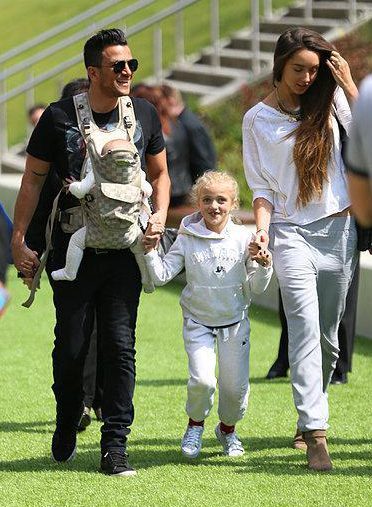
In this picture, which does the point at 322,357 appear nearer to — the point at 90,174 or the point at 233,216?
the point at 233,216

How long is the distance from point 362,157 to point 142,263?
270cm

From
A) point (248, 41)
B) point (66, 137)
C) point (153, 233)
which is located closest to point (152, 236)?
point (153, 233)

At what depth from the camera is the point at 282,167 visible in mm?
6566

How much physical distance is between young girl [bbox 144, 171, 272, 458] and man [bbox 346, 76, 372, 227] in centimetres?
268

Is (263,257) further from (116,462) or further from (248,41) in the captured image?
(248,41)

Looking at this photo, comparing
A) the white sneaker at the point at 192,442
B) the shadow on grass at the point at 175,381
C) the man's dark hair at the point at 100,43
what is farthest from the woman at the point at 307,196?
the shadow on grass at the point at 175,381

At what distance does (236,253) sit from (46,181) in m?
1.03

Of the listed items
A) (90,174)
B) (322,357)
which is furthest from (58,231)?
(322,357)

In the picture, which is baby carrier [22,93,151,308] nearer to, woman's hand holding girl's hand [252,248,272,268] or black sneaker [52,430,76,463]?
woman's hand holding girl's hand [252,248,272,268]

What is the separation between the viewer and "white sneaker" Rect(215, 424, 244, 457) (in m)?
6.82

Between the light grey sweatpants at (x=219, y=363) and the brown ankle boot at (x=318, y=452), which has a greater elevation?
the light grey sweatpants at (x=219, y=363)

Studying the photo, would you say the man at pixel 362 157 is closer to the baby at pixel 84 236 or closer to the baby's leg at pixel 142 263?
the baby at pixel 84 236

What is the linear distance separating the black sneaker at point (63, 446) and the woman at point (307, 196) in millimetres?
1105

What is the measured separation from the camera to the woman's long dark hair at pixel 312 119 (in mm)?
6453
